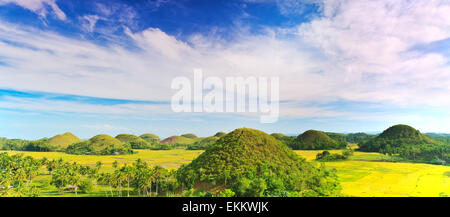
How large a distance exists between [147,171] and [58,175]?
370 inches

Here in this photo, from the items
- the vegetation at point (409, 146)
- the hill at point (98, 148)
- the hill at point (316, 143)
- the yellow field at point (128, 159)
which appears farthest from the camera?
the hill at point (316, 143)

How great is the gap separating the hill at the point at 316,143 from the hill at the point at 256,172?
1582 inches

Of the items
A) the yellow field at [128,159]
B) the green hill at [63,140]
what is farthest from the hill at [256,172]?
the green hill at [63,140]

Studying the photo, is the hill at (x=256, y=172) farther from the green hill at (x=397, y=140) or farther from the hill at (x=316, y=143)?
the green hill at (x=397, y=140)

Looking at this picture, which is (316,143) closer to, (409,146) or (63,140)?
(409,146)

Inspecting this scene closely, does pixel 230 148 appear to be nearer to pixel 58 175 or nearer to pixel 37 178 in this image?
pixel 58 175

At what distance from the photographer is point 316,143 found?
5606cm

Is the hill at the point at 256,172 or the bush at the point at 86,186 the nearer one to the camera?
the hill at the point at 256,172

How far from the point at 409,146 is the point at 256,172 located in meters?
47.9

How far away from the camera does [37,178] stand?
78.3 ft

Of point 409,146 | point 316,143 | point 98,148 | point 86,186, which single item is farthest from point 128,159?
point 409,146

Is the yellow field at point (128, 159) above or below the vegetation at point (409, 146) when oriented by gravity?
below

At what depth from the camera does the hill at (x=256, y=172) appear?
43.3 ft
